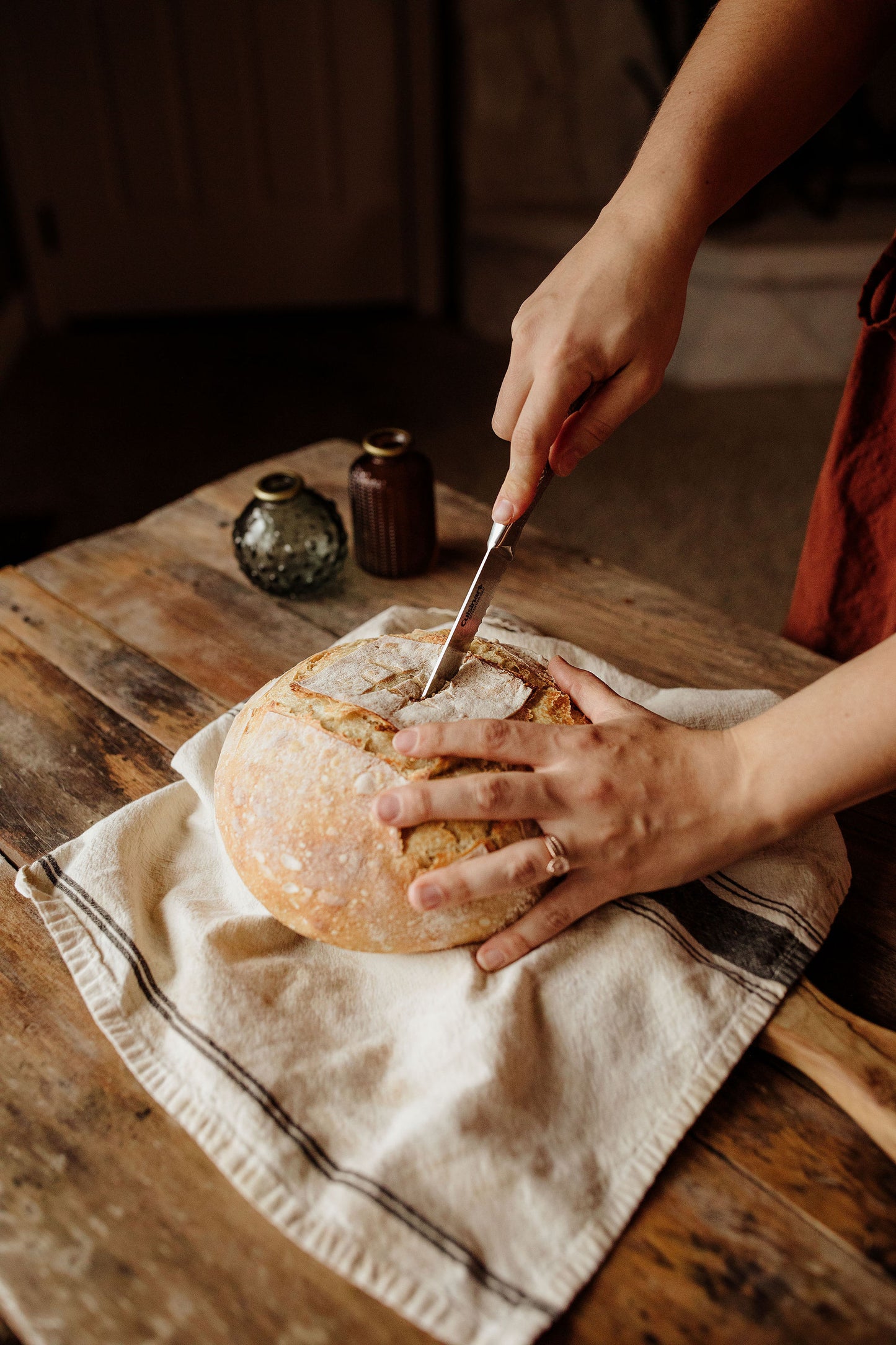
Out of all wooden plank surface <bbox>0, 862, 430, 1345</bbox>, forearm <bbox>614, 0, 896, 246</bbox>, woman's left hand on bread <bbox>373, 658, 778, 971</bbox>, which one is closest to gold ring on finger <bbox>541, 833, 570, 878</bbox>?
woman's left hand on bread <bbox>373, 658, 778, 971</bbox>

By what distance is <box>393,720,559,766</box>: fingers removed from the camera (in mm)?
756

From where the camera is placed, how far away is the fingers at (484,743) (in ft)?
2.48

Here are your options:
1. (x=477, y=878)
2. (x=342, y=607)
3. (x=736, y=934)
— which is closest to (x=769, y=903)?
(x=736, y=934)

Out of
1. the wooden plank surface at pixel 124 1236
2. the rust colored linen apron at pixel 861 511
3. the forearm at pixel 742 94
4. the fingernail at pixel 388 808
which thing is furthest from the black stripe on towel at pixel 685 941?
the forearm at pixel 742 94

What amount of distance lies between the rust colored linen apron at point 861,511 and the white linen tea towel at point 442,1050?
16.0 inches

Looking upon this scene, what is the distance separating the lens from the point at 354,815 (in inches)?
30.0

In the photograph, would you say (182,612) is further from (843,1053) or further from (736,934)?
(843,1053)

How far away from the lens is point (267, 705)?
871 millimetres

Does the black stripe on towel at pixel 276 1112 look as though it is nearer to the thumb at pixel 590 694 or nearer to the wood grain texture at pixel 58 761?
the wood grain texture at pixel 58 761

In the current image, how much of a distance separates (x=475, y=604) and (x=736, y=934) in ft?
1.28

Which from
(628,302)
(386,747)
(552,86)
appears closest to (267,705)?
(386,747)

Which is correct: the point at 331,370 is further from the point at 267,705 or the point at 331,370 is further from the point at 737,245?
the point at 267,705

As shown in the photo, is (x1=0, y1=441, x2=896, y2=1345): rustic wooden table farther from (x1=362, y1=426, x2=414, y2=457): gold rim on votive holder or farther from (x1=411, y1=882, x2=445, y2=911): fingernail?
(x1=362, y1=426, x2=414, y2=457): gold rim on votive holder

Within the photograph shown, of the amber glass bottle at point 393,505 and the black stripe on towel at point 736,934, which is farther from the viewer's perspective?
the amber glass bottle at point 393,505
